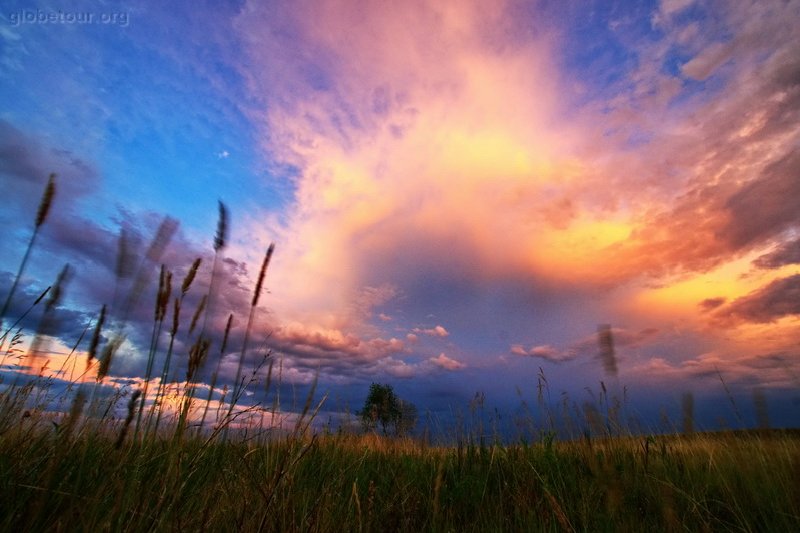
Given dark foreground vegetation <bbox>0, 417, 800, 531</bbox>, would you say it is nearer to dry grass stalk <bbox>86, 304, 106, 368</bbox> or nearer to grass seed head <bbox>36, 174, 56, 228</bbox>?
dry grass stalk <bbox>86, 304, 106, 368</bbox>

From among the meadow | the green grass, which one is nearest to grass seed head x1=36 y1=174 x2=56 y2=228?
the meadow

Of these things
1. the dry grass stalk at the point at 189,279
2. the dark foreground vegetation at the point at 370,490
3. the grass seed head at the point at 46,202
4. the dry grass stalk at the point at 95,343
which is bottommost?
the dark foreground vegetation at the point at 370,490

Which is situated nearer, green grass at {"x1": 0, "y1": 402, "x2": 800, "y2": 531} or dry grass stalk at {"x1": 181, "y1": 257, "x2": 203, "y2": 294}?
green grass at {"x1": 0, "y1": 402, "x2": 800, "y2": 531}

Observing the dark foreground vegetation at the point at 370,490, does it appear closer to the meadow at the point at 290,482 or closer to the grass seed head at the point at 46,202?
the meadow at the point at 290,482

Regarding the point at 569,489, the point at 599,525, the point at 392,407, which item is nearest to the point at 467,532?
the point at 599,525

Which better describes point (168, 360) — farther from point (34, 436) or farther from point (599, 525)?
point (599, 525)

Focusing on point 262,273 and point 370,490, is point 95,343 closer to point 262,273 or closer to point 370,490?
point 262,273

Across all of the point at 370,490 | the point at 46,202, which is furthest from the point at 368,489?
the point at 46,202

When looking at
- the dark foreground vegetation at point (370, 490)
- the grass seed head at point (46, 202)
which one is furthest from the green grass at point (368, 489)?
the grass seed head at point (46, 202)

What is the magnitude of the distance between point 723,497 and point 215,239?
5.55 metres

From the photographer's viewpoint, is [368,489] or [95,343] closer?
[95,343]

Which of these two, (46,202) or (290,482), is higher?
(46,202)

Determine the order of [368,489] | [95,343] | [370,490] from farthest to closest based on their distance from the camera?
[368,489], [370,490], [95,343]

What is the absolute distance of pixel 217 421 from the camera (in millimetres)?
3502
